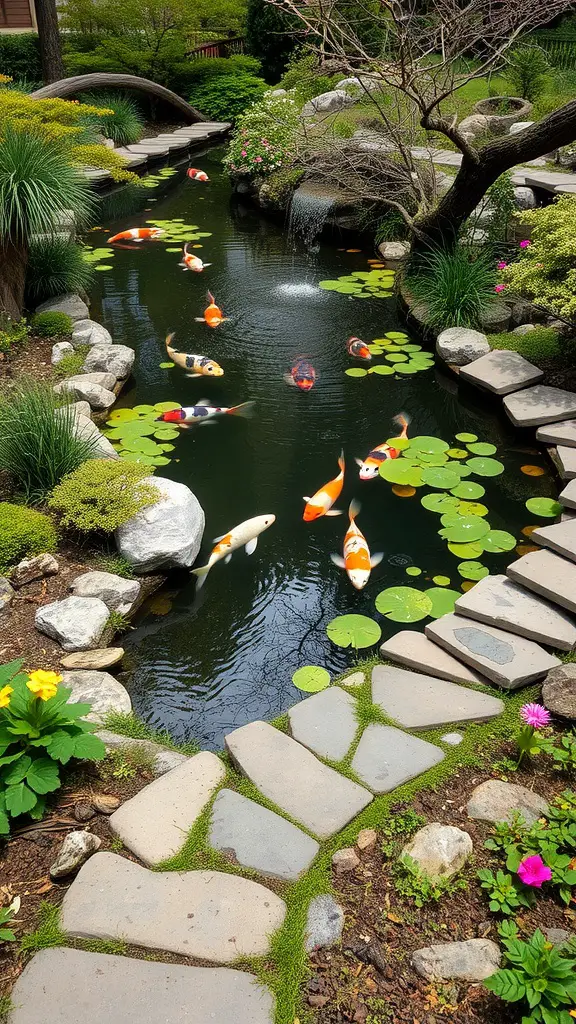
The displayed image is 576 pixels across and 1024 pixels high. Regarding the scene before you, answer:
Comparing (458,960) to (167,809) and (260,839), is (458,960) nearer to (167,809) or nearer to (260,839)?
(260,839)

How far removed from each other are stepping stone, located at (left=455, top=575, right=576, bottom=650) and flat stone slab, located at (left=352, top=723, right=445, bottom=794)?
2.60 ft

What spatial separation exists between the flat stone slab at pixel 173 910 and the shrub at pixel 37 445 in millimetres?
2632

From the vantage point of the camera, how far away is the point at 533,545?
172 inches

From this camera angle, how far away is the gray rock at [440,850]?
7.46 feet

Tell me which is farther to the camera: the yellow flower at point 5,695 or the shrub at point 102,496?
the shrub at point 102,496

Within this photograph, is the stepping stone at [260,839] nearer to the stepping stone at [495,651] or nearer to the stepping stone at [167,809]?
the stepping stone at [167,809]

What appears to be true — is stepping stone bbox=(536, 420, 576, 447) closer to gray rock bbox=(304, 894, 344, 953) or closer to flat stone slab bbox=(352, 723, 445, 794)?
flat stone slab bbox=(352, 723, 445, 794)

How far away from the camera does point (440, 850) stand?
230 cm

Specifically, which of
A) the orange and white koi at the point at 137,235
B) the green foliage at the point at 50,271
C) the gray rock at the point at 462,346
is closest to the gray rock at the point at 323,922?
the gray rock at the point at 462,346

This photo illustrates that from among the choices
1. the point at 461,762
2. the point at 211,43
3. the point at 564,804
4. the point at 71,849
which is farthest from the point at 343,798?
the point at 211,43

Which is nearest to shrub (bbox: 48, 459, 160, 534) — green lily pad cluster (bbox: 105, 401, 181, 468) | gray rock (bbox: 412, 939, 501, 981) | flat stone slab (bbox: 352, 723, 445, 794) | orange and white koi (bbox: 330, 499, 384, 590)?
green lily pad cluster (bbox: 105, 401, 181, 468)

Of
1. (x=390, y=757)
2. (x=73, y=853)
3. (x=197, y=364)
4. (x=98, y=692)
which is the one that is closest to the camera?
(x=73, y=853)

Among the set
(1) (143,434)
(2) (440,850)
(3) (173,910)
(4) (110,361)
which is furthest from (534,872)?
(4) (110,361)

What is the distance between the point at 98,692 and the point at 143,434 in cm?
265
